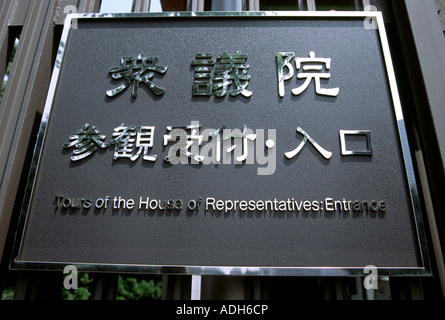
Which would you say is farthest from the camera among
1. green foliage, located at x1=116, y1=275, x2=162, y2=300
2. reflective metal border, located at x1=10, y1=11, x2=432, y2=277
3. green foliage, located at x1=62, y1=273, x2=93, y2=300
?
green foliage, located at x1=116, y1=275, x2=162, y2=300

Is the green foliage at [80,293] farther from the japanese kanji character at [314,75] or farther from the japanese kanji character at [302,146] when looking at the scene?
the japanese kanji character at [314,75]

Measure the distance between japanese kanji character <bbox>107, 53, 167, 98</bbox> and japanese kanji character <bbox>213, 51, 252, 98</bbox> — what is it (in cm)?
39

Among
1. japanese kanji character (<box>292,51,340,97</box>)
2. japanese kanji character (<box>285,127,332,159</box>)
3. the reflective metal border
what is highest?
japanese kanji character (<box>292,51,340,97</box>)

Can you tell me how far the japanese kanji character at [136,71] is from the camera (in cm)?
221

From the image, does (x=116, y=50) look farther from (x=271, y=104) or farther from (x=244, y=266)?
(x=244, y=266)

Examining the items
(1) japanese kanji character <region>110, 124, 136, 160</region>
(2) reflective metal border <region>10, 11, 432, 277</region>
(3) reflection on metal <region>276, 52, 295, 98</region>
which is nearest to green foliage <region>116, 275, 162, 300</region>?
(2) reflective metal border <region>10, 11, 432, 277</region>

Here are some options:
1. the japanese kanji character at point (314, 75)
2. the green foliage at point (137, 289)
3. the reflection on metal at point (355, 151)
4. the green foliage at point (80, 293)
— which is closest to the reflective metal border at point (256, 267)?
the reflection on metal at point (355, 151)

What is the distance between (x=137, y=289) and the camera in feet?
33.2

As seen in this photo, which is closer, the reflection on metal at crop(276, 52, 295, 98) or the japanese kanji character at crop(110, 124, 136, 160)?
the japanese kanji character at crop(110, 124, 136, 160)

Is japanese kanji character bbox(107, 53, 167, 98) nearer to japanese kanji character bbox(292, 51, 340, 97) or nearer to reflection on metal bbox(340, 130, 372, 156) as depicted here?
japanese kanji character bbox(292, 51, 340, 97)

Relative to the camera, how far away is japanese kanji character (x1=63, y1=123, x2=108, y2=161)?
208cm

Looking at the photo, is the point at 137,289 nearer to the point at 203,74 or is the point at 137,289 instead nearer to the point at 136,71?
the point at 136,71

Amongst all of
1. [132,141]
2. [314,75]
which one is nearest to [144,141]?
[132,141]
